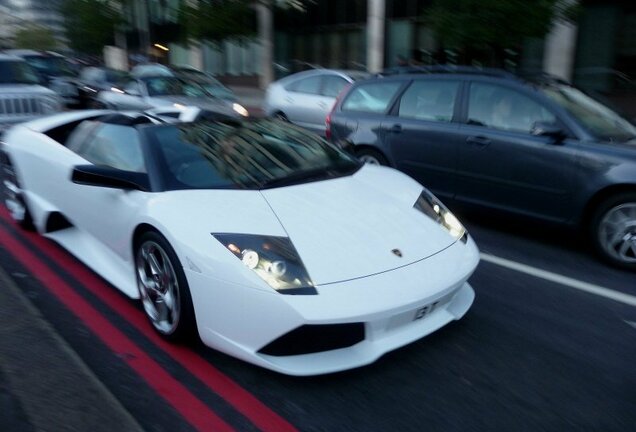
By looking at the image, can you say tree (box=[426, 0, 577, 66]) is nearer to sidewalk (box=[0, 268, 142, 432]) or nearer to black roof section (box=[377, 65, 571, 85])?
black roof section (box=[377, 65, 571, 85])

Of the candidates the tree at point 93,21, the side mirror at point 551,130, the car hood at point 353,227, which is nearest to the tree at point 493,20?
the side mirror at point 551,130

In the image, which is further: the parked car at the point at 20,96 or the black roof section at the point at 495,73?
the parked car at the point at 20,96

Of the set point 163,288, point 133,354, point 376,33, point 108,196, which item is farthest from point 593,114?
point 376,33

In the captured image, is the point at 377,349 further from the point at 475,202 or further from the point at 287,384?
the point at 475,202

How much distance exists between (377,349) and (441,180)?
10.9 feet

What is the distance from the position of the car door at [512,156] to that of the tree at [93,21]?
29684 millimetres

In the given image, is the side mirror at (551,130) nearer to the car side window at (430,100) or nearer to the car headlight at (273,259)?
the car side window at (430,100)

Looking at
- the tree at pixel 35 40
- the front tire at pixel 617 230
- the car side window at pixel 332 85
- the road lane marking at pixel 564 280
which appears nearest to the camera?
the road lane marking at pixel 564 280

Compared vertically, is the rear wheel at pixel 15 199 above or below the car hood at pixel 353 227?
below

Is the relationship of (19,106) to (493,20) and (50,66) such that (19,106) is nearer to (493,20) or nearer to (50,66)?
(50,66)

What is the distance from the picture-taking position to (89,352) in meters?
3.33

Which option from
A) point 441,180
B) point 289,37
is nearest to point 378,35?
point 289,37

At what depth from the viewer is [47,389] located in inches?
110

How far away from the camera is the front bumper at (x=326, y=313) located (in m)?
2.79
